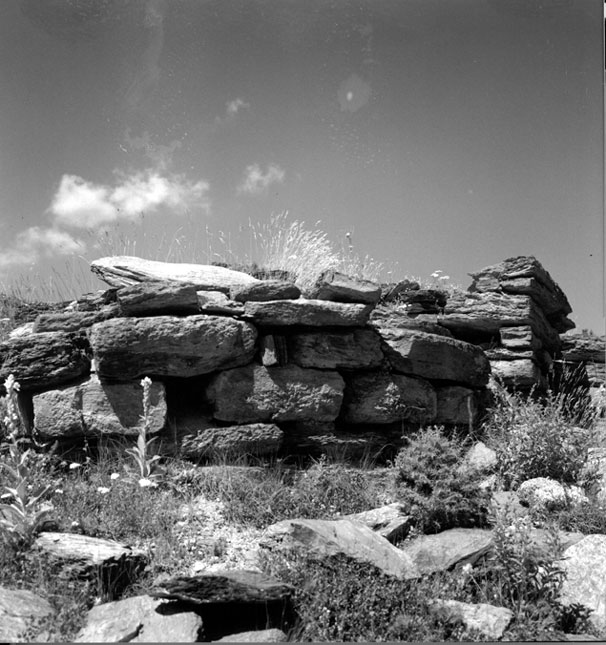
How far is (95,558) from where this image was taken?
4.78 meters

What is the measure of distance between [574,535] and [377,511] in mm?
1748

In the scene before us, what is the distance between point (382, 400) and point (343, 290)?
140cm

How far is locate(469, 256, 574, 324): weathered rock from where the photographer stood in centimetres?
1023

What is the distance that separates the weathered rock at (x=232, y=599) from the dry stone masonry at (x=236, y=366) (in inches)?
103

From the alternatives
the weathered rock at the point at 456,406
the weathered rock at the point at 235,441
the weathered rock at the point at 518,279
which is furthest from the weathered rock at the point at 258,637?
the weathered rock at the point at 518,279

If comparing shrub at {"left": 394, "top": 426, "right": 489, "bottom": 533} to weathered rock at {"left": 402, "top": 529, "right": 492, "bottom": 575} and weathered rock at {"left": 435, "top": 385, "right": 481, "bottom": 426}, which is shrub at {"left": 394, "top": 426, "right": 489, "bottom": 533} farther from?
weathered rock at {"left": 435, "top": 385, "right": 481, "bottom": 426}

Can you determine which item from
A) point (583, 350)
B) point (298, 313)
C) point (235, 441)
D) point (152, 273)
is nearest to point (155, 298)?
point (152, 273)

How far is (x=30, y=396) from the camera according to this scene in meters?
7.23

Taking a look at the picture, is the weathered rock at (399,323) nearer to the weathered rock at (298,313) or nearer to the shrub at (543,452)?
the weathered rock at (298,313)

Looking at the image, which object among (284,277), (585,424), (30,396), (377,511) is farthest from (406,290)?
(30,396)

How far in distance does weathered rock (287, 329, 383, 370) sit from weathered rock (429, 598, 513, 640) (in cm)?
336

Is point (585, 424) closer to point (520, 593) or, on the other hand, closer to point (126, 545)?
point (520, 593)

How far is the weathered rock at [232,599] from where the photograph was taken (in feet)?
14.0

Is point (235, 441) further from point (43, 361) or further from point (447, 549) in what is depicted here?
point (447, 549)
